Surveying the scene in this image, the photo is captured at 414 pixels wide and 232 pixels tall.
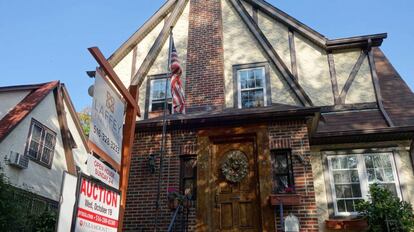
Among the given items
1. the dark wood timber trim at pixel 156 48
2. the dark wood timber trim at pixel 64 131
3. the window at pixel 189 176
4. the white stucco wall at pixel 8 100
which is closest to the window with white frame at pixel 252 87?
the window at pixel 189 176

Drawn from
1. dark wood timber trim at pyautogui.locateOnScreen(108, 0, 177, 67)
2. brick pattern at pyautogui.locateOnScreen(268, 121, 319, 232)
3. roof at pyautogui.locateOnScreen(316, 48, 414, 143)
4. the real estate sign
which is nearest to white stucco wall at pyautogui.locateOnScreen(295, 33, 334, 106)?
roof at pyautogui.locateOnScreen(316, 48, 414, 143)

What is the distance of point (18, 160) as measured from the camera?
11086 millimetres

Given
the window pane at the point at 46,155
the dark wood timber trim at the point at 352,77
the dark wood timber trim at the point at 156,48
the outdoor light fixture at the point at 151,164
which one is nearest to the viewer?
the outdoor light fixture at the point at 151,164

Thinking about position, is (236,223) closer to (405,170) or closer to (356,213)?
(356,213)

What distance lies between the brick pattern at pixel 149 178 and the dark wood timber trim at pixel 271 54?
3.00m

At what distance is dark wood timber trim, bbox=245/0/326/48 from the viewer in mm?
10883

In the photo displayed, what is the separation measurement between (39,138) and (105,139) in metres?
9.47

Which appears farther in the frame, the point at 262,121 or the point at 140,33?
the point at 140,33

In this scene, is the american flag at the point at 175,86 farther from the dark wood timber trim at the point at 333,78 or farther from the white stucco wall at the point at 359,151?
the dark wood timber trim at the point at 333,78

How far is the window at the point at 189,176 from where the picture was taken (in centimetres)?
836

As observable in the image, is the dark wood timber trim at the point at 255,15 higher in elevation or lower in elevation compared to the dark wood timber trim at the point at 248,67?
higher

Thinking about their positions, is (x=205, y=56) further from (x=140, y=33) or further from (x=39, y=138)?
(x=39, y=138)

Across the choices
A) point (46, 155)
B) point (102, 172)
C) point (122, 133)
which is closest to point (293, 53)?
point (122, 133)

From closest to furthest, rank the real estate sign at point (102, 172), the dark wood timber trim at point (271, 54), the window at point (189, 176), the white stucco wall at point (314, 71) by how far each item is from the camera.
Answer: the real estate sign at point (102, 172), the window at point (189, 176), the dark wood timber trim at point (271, 54), the white stucco wall at point (314, 71)
